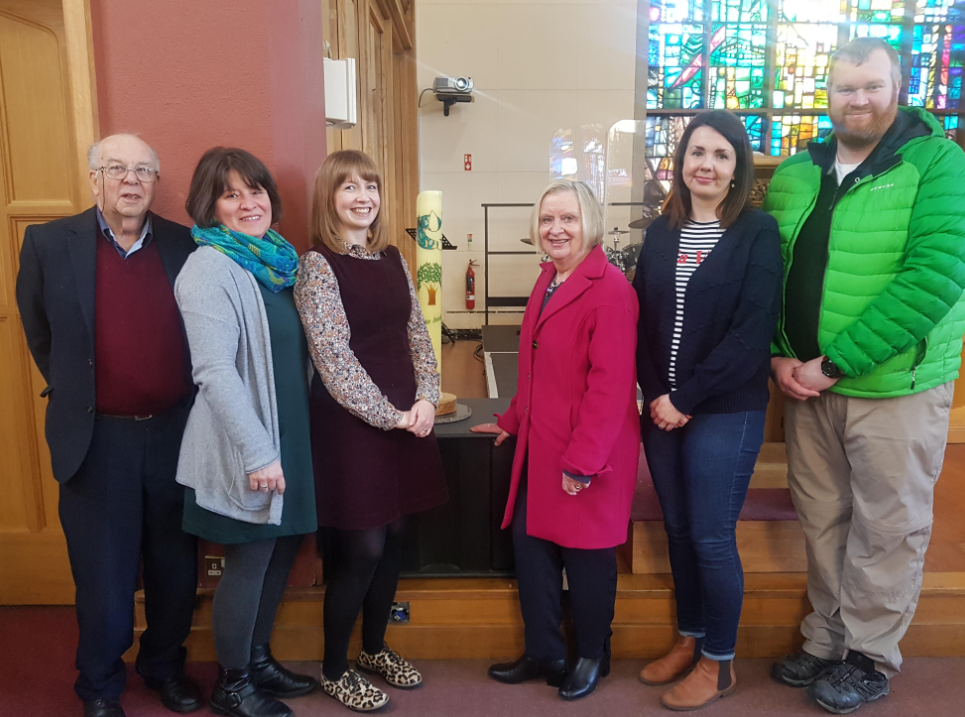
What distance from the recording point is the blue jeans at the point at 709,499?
1.69m

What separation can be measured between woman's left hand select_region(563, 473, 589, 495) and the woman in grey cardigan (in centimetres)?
60

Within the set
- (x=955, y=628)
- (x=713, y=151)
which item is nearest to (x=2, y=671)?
(x=713, y=151)

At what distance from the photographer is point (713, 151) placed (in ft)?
5.30

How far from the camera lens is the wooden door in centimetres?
215

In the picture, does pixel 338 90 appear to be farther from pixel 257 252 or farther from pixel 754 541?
pixel 754 541

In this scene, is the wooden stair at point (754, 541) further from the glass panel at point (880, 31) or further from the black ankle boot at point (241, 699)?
the glass panel at point (880, 31)

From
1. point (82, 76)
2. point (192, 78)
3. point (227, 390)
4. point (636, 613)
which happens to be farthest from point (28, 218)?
point (636, 613)

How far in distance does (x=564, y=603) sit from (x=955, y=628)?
1.12 metres

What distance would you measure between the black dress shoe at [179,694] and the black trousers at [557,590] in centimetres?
88

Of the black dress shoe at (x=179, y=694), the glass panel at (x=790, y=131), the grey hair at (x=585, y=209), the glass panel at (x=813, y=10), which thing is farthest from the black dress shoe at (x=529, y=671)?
the glass panel at (x=813, y=10)

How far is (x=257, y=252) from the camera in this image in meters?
1.59

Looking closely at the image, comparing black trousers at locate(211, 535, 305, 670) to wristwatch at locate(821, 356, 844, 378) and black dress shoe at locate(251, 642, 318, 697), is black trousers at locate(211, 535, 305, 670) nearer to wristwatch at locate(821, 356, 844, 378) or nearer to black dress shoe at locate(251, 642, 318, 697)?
black dress shoe at locate(251, 642, 318, 697)

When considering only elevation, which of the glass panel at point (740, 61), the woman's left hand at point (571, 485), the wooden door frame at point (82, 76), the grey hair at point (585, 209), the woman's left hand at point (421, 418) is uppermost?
the glass panel at point (740, 61)

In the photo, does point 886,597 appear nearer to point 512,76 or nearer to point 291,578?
point 291,578
